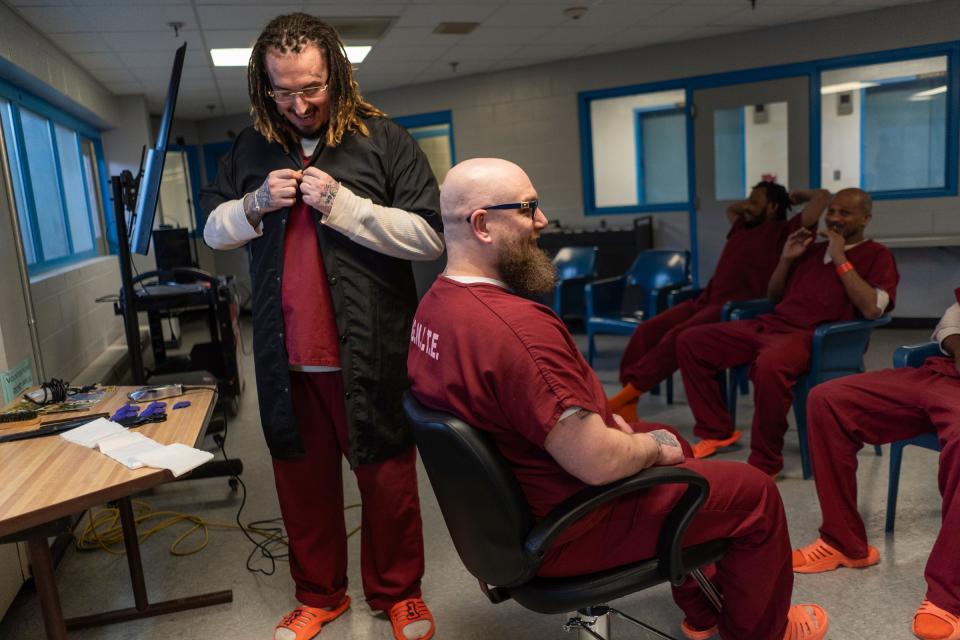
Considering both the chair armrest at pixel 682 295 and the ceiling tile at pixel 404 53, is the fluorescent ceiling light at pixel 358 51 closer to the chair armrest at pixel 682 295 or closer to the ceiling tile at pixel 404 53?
the ceiling tile at pixel 404 53

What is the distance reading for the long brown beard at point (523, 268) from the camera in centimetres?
151

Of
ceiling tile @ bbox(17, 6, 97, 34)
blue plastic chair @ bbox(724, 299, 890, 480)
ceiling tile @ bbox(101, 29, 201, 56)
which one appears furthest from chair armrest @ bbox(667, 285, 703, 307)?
ceiling tile @ bbox(17, 6, 97, 34)

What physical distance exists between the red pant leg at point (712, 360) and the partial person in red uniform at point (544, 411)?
169 centimetres

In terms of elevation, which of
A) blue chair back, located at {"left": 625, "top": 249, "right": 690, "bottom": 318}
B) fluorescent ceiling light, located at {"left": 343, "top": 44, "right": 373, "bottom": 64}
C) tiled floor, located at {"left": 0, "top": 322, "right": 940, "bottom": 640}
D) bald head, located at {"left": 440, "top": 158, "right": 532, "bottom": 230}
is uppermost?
fluorescent ceiling light, located at {"left": 343, "top": 44, "right": 373, "bottom": 64}

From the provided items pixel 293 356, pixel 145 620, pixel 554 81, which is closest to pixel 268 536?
pixel 145 620

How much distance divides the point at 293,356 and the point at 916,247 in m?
5.41

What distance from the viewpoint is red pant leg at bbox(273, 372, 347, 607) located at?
6.69 ft

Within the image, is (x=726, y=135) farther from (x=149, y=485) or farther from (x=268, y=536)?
(x=149, y=485)

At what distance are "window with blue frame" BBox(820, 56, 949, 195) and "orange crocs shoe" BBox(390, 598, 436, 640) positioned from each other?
215 inches

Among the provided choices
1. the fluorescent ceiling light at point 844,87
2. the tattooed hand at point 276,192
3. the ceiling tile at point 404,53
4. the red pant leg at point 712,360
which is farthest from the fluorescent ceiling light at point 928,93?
the tattooed hand at point 276,192

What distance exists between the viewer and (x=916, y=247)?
575cm

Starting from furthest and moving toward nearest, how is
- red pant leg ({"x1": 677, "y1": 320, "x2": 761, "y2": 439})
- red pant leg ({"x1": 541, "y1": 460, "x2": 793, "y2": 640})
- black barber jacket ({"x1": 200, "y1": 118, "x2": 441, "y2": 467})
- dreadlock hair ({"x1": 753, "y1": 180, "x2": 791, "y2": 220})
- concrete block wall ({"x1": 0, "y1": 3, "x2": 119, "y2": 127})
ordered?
concrete block wall ({"x1": 0, "y1": 3, "x2": 119, "y2": 127}), dreadlock hair ({"x1": 753, "y1": 180, "x2": 791, "y2": 220}), red pant leg ({"x1": 677, "y1": 320, "x2": 761, "y2": 439}), black barber jacket ({"x1": 200, "y1": 118, "x2": 441, "y2": 467}), red pant leg ({"x1": 541, "y1": 460, "x2": 793, "y2": 640})

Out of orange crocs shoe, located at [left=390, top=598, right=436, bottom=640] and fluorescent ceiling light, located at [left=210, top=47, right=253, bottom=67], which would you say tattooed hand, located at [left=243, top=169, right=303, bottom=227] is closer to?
orange crocs shoe, located at [left=390, top=598, right=436, bottom=640]

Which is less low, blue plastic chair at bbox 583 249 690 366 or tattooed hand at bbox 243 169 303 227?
tattooed hand at bbox 243 169 303 227
